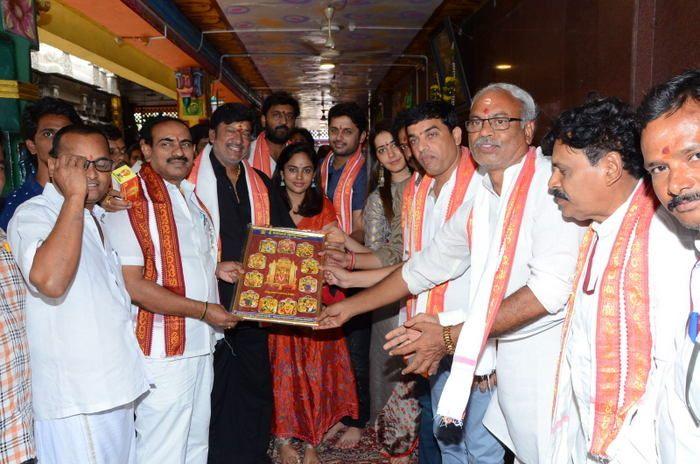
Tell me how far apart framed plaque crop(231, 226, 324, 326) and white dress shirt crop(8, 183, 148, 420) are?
0.86 meters

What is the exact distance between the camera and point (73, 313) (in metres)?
1.99

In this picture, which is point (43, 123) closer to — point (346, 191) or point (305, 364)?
point (305, 364)

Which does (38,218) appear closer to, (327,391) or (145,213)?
(145,213)

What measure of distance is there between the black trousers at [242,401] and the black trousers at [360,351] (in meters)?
0.76

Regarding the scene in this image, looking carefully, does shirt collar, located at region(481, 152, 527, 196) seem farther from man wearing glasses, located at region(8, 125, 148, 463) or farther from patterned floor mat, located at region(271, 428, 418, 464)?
patterned floor mat, located at region(271, 428, 418, 464)

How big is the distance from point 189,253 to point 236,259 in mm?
588

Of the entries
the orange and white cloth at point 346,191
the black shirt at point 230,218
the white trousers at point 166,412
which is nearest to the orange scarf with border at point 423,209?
the black shirt at point 230,218

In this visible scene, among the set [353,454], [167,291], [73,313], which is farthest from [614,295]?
[353,454]

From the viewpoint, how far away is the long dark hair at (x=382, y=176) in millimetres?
3707

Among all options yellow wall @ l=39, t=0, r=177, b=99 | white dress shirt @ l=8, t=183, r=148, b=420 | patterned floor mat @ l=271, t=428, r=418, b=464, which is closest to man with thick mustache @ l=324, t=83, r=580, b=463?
white dress shirt @ l=8, t=183, r=148, b=420

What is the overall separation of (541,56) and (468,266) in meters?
2.62

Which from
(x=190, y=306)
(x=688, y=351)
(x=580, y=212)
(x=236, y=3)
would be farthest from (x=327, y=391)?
(x=236, y=3)

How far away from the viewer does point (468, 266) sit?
2.66 meters

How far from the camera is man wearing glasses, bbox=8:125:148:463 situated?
1868 mm
